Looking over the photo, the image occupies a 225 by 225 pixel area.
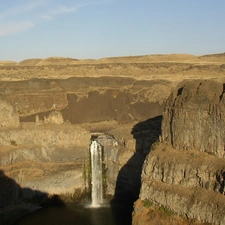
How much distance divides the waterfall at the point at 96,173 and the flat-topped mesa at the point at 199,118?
47.0ft

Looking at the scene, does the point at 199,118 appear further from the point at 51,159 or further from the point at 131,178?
the point at 51,159

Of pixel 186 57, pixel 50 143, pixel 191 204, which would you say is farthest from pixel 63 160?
pixel 186 57

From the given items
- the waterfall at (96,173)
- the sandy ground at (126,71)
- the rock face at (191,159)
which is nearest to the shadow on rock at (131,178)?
the waterfall at (96,173)

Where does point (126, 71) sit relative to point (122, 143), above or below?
above

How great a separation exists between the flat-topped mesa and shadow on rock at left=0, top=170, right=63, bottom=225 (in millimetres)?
18544

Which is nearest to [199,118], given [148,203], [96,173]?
[148,203]

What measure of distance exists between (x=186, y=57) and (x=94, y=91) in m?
58.3

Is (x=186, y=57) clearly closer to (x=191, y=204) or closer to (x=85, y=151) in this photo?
(x=85, y=151)

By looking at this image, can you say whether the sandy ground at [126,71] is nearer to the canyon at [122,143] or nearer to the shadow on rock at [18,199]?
the canyon at [122,143]

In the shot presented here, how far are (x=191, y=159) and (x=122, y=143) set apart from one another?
1740 cm

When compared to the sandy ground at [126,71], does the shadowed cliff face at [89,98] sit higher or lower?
lower

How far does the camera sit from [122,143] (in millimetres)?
54344

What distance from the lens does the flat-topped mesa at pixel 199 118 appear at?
123 feet

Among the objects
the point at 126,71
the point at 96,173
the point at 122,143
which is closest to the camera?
the point at 96,173
